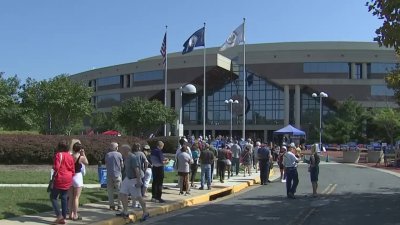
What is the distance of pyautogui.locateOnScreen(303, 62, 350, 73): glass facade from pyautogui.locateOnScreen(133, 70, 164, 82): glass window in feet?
80.0

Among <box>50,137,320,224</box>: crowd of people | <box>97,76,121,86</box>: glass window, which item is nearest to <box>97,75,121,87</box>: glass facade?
<box>97,76,121,86</box>: glass window

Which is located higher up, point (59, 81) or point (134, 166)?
point (59, 81)

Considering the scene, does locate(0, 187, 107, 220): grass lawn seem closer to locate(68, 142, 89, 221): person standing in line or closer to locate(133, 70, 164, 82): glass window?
locate(68, 142, 89, 221): person standing in line

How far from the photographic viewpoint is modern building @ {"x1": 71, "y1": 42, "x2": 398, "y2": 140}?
80375mm

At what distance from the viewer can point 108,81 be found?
336 feet

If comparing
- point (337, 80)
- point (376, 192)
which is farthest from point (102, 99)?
point (376, 192)

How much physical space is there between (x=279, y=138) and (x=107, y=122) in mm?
25935

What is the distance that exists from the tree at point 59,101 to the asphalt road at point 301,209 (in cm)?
2682

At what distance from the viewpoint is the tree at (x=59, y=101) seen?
144 ft

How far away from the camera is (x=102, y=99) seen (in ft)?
342

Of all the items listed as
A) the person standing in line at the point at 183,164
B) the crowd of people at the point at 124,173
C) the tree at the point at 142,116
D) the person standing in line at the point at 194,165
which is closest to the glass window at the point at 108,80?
the tree at the point at 142,116

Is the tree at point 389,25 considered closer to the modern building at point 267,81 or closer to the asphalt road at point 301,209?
the asphalt road at point 301,209

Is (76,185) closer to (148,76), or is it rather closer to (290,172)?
(290,172)

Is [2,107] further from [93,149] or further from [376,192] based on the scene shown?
[376,192]
